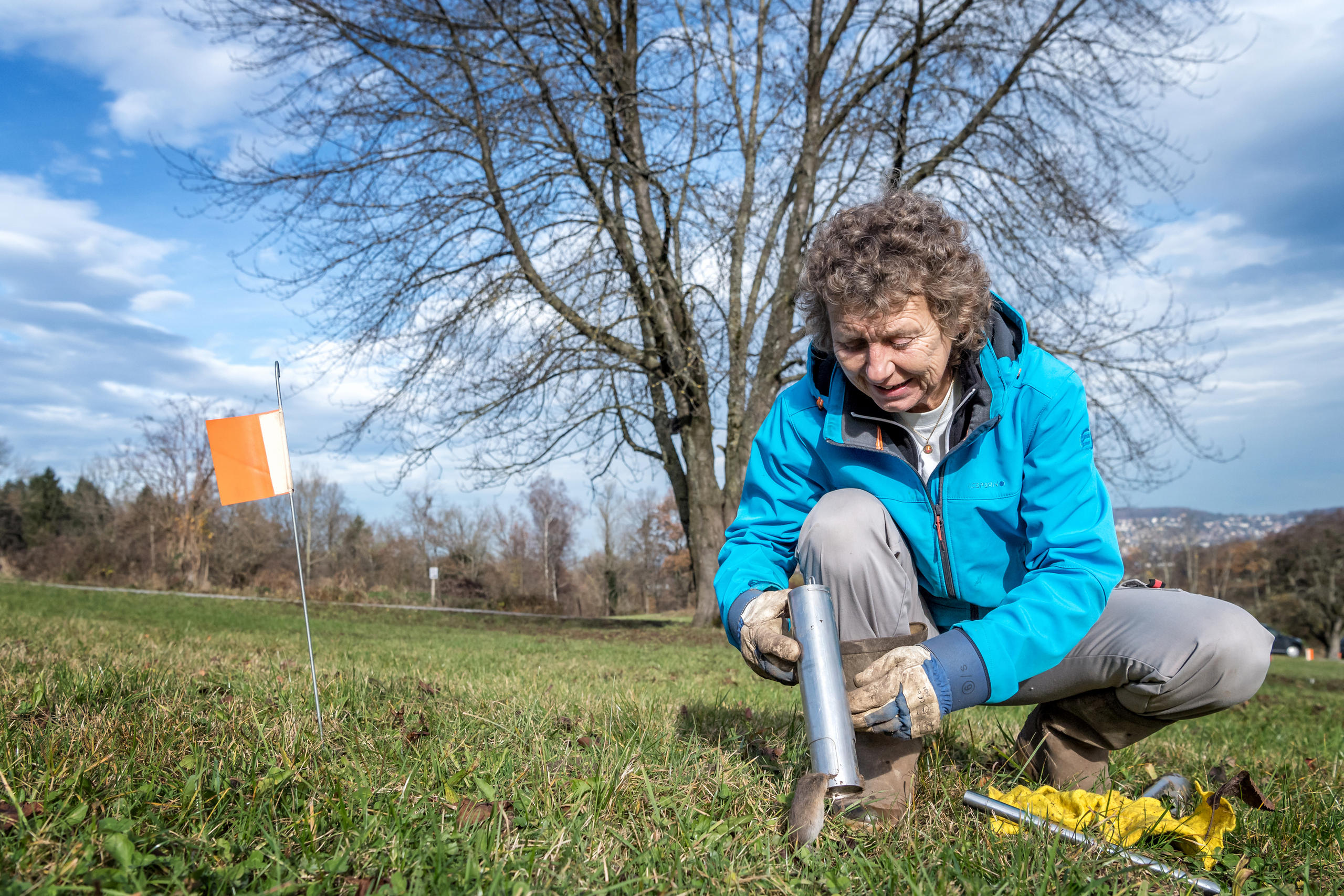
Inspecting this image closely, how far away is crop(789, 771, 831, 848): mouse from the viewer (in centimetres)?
179

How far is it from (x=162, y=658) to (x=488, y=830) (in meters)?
3.20

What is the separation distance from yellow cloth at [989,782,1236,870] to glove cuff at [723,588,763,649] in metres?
0.74

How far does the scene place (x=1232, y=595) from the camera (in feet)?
180

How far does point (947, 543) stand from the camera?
2.33 meters

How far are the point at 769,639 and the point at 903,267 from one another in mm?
1049

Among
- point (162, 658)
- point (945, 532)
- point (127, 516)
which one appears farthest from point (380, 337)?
point (127, 516)

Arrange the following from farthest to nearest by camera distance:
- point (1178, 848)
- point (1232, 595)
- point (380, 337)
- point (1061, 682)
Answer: point (1232, 595) < point (380, 337) < point (1061, 682) < point (1178, 848)

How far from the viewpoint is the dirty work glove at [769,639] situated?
1.95 meters

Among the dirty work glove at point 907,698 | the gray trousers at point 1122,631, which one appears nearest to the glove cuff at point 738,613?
the gray trousers at point 1122,631

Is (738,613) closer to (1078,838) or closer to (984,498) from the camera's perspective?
(984,498)

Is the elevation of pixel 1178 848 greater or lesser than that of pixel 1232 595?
greater

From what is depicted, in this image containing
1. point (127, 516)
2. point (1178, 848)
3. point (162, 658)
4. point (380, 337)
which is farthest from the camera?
point (127, 516)

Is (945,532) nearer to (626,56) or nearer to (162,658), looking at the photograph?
(162,658)

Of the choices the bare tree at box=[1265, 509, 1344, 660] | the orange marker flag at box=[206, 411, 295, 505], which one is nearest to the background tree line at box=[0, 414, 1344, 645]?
the bare tree at box=[1265, 509, 1344, 660]
